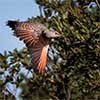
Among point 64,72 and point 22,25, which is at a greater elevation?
point 22,25

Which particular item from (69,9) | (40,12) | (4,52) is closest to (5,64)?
(4,52)

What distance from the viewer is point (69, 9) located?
7.90 metres

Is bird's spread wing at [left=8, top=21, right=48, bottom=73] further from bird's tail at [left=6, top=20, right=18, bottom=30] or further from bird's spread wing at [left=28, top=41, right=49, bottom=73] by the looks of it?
bird's tail at [left=6, top=20, right=18, bottom=30]

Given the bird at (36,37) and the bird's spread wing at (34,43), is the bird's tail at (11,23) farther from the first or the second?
the bird's spread wing at (34,43)

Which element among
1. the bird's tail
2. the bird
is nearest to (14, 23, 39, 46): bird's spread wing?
the bird

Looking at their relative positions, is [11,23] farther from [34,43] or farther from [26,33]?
[34,43]

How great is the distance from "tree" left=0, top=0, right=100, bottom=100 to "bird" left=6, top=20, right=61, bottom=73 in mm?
194

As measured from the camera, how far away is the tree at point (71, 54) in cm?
735

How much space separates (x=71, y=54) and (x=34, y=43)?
0.65 m

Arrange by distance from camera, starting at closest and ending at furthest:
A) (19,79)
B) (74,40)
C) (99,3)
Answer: (74,40) → (99,3) → (19,79)

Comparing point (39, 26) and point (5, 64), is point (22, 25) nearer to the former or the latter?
point (39, 26)

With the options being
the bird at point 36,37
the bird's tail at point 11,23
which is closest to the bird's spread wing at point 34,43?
the bird at point 36,37

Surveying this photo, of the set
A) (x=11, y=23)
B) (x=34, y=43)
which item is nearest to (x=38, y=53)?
(x=34, y=43)

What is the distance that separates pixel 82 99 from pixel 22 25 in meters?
2.19
